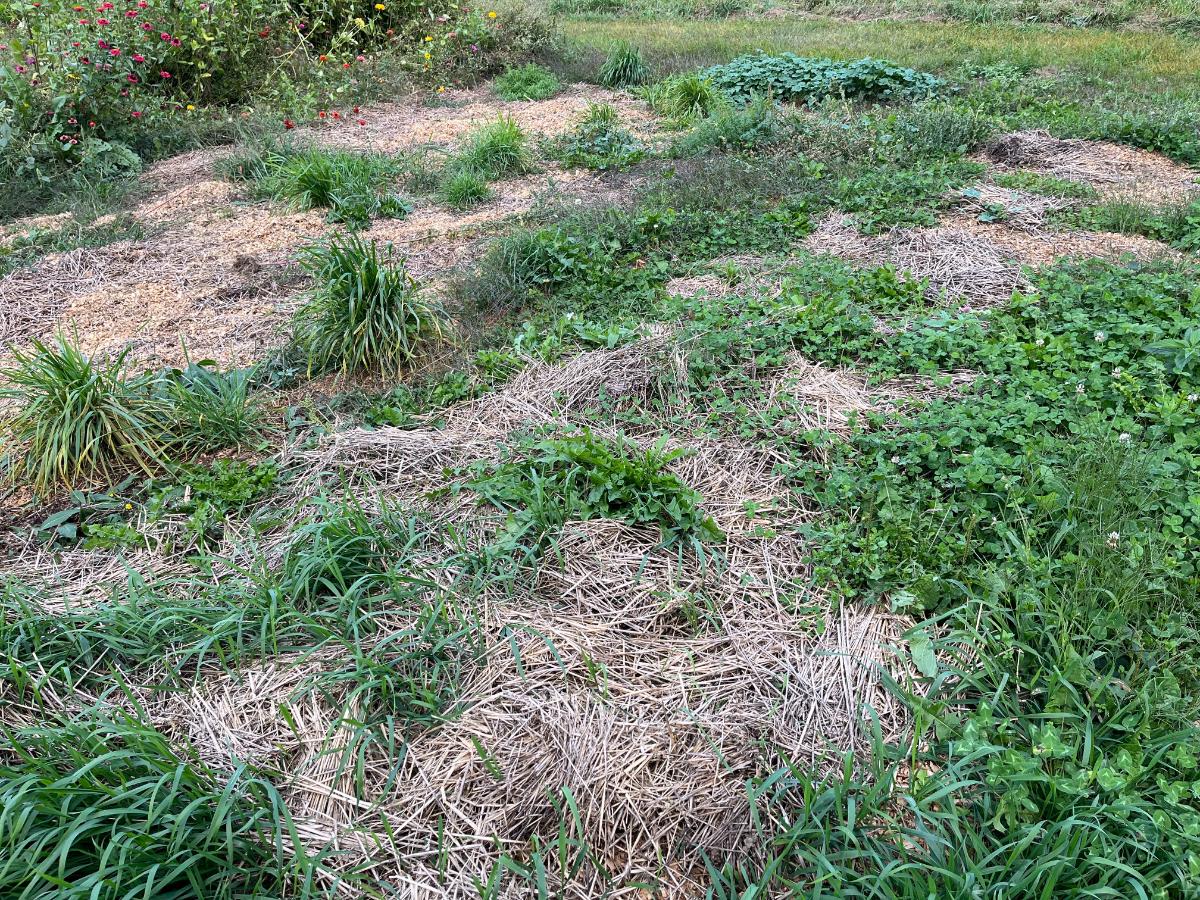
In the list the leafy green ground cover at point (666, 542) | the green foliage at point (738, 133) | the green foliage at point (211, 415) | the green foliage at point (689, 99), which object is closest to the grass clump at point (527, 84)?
the green foliage at point (689, 99)

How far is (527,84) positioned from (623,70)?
1.11 m

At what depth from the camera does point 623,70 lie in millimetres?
9102

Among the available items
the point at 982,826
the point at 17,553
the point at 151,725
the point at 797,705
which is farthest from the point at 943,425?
the point at 17,553

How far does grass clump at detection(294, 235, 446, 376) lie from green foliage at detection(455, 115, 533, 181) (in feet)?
8.24

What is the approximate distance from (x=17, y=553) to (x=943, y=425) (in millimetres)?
3627

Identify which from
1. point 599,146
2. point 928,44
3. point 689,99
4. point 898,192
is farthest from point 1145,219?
point 928,44

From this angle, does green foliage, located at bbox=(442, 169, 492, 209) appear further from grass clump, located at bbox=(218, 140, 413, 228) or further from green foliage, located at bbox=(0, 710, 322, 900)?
green foliage, located at bbox=(0, 710, 322, 900)

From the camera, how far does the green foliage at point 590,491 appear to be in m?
2.88

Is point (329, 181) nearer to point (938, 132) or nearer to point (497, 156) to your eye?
point (497, 156)

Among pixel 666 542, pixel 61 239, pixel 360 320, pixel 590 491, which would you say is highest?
pixel 61 239

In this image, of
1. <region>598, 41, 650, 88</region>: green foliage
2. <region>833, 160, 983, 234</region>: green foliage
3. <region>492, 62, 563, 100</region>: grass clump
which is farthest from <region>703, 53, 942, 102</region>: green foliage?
<region>833, 160, 983, 234</region>: green foliage

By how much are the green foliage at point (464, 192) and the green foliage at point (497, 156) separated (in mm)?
357

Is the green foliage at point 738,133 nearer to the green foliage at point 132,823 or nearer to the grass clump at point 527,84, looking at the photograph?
the grass clump at point 527,84

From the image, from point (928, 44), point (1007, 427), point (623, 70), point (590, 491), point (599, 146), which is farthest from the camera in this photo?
point (928, 44)
